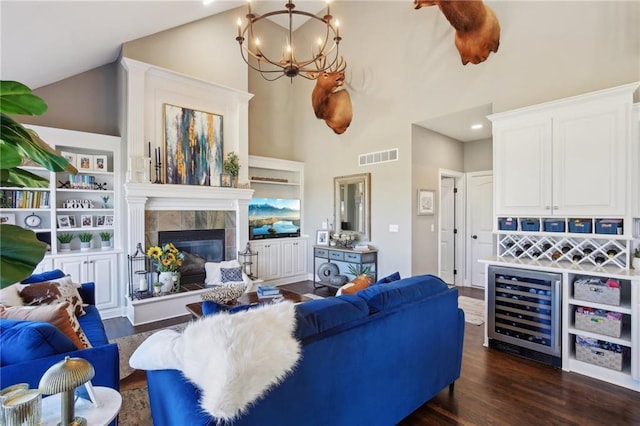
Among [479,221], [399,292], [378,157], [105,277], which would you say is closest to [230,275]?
[105,277]

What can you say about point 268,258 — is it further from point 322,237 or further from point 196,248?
point 196,248

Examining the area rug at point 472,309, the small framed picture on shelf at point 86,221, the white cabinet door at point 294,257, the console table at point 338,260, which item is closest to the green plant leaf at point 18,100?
the small framed picture on shelf at point 86,221

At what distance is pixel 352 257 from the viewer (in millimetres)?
5301

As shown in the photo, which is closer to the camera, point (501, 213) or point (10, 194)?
point (501, 213)

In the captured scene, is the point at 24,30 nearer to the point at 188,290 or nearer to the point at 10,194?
the point at 10,194

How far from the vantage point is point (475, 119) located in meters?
4.63

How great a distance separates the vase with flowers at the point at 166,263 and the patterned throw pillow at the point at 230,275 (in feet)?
2.12

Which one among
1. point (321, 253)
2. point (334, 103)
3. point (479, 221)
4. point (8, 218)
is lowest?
point (321, 253)

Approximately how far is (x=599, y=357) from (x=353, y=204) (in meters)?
3.81

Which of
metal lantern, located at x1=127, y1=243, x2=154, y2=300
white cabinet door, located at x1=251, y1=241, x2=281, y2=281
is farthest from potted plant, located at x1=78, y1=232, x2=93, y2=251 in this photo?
white cabinet door, located at x1=251, y1=241, x2=281, y2=281

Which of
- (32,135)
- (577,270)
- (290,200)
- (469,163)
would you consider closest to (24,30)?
(32,135)

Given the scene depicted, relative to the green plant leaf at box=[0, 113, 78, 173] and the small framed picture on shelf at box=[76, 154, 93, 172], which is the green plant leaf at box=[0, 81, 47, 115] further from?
the small framed picture on shelf at box=[76, 154, 93, 172]

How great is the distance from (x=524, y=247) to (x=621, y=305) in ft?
3.38

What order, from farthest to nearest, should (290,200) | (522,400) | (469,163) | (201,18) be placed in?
(290,200) → (469,163) → (201,18) → (522,400)
